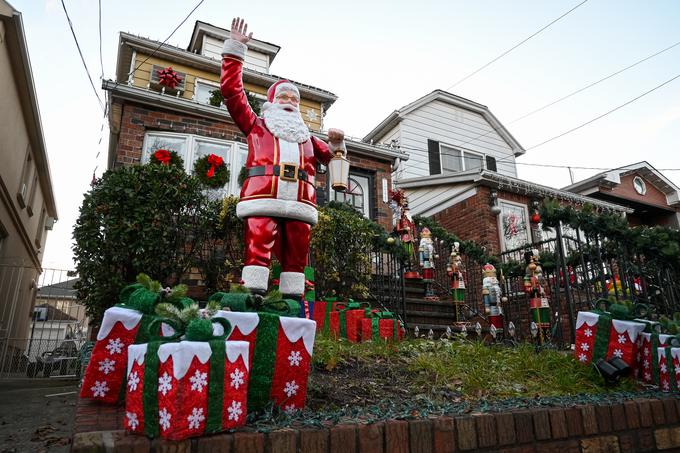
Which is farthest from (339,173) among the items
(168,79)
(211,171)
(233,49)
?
(168,79)

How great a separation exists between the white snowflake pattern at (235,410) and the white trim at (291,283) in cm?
215

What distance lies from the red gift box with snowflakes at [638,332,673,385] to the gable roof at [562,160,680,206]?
37.1ft

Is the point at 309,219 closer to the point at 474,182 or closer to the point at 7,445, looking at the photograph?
the point at 7,445

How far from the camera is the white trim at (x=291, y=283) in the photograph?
11.8ft

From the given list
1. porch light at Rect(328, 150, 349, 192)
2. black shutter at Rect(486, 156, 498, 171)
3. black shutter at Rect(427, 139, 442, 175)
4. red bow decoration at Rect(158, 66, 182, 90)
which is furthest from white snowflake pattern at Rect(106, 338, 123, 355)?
black shutter at Rect(486, 156, 498, 171)

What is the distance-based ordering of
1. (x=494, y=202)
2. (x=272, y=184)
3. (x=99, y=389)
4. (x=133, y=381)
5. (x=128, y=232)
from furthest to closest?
(x=494, y=202)
(x=128, y=232)
(x=272, y=184)
(x=99, y=389)
(x=133, y=381)

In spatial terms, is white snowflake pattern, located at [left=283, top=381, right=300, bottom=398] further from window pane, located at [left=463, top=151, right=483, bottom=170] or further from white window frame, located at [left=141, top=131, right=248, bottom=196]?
window pane, located at [left=463, top=151, right=483, bottom=170]

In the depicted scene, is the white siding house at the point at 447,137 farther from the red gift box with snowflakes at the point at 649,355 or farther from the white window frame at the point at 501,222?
the red gift box with snowflakes at the point at 649,355

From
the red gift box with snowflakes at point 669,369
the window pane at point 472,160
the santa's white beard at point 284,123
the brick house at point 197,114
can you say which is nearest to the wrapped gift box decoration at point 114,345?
the santa's white beard at point 284,123

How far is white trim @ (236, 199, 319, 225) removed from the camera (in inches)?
134

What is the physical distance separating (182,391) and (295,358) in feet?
1.86

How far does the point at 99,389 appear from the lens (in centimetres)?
190

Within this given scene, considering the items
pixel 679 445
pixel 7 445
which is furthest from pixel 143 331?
pixel 679 445

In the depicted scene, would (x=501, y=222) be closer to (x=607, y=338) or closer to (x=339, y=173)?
(x=339, y=173)
